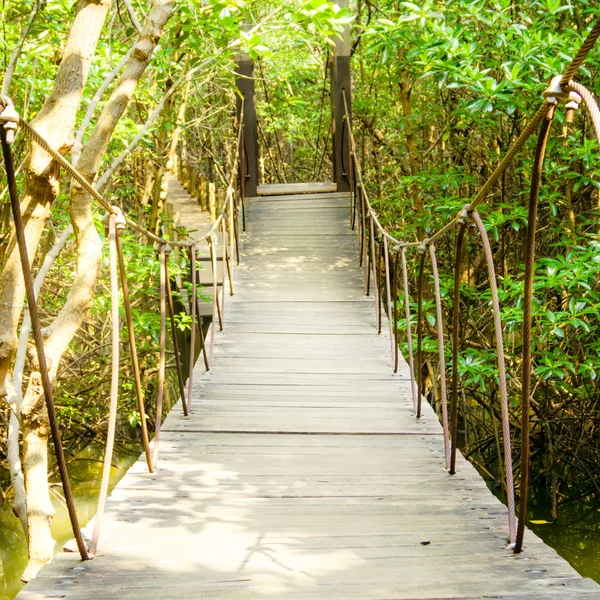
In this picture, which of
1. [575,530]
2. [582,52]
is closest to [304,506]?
[582,52]

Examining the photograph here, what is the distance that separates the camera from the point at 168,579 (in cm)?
186

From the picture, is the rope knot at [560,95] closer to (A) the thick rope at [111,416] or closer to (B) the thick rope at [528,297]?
(B) the thick rope at [528,297]

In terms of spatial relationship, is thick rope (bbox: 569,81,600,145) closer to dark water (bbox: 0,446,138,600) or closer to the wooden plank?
dark water (bbox: 0,446,138,600)

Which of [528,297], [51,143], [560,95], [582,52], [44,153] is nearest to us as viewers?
[582,52]

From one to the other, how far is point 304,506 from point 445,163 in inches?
183

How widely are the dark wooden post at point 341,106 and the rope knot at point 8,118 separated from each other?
20.9 feet

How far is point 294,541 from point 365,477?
25.3 inches

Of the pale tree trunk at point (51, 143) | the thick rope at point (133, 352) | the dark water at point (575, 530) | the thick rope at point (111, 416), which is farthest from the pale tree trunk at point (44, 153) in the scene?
the dark water at point (575, 530)

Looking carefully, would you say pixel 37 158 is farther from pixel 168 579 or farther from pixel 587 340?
pixel 587 340

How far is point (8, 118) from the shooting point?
5.16 feet

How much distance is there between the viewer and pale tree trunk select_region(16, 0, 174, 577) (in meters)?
3.52

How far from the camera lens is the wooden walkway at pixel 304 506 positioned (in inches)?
72.0

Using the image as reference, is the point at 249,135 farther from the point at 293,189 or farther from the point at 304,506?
the point at 304,506

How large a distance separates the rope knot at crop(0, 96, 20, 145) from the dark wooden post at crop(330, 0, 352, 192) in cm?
638
